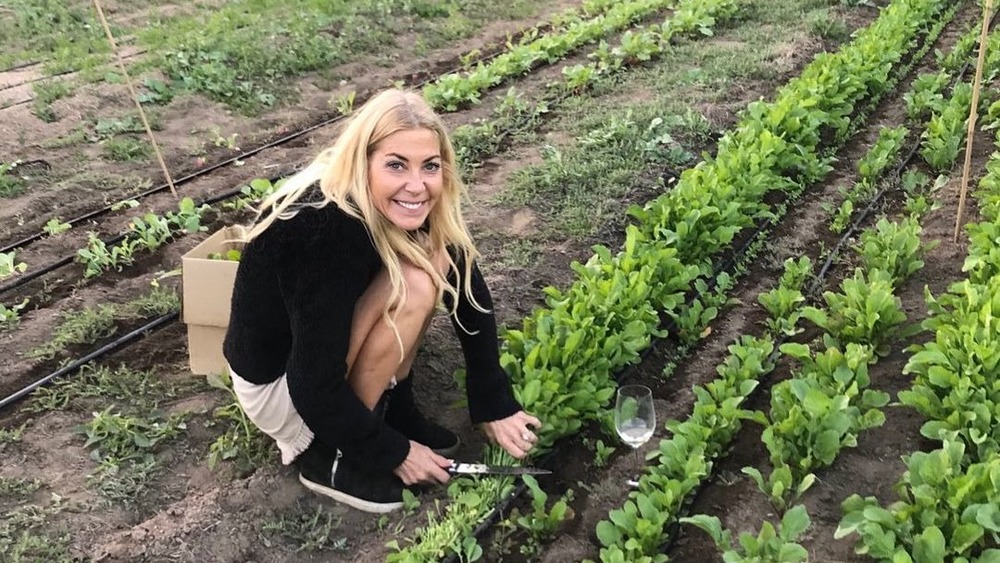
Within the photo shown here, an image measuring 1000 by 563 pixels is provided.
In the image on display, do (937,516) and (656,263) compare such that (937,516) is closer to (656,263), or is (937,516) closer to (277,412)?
(656,263)

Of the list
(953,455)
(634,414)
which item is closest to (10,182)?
(634,414)

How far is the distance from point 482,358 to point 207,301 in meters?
1.34

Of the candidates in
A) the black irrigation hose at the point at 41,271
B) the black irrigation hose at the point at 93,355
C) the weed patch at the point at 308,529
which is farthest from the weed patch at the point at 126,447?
the black irrigation hose at the point at 41,271

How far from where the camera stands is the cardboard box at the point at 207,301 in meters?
3.68

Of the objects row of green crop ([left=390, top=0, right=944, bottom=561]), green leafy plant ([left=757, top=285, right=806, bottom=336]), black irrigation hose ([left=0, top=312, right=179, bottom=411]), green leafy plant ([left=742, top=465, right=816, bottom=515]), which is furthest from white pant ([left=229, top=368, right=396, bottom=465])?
green leafy plant ([left=757, top=285, right=806, bottom=336])

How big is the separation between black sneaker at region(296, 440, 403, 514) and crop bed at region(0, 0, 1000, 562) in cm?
8

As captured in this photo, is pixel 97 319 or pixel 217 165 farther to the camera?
pixel 217 165

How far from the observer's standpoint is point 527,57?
9312 mm

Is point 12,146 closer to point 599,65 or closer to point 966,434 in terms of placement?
point 599,65

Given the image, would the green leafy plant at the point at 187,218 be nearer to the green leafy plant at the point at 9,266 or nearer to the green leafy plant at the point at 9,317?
A: the green leafy plant at the point at 9,266

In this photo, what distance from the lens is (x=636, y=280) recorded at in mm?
4102

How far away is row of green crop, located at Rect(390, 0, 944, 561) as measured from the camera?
3552 mm

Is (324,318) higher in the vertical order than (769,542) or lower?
higher

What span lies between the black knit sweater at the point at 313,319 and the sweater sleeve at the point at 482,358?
37 centimetres
